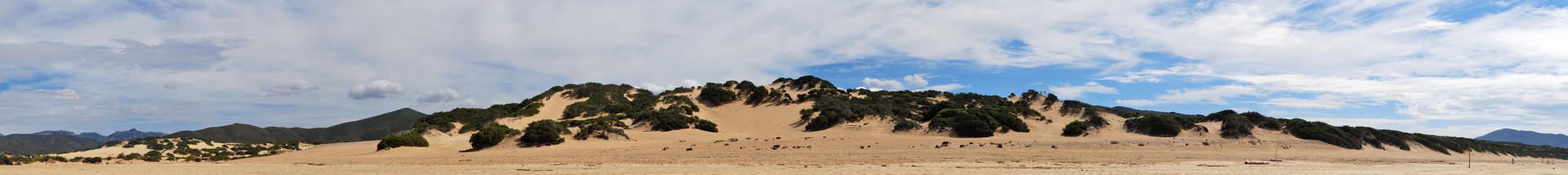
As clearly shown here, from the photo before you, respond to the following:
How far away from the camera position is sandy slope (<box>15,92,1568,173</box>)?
55.5 feet

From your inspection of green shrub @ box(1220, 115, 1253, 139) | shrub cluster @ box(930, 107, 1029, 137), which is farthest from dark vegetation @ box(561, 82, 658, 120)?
green shrub @ box(1220, 115, 1253, 139)

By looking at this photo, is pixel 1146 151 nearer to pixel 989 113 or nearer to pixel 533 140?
pixel 989 113

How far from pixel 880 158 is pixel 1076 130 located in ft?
60.7

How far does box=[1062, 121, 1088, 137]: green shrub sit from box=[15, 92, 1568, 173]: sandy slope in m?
0.62

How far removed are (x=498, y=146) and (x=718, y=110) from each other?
110 ft

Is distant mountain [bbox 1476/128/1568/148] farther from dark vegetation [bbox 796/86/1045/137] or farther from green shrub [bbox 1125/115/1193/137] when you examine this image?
green shrub [bbox 1125/115/1193/137]

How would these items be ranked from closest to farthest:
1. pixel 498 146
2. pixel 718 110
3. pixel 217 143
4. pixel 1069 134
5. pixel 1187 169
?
pixel 1187 169 → pixel 498 146 → pixel 1069 134 → pixel 217 143 → pixel 718 110

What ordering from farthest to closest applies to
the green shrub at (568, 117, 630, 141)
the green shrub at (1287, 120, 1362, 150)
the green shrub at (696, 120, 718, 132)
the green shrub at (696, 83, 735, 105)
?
the green shrub at (696, 83, 735, 105)
the green shrub at (696, 120, 718, 132)
the green shrub at (568, 117, 630, 141)
the green shrub at (1287, 120, 1362, 150)

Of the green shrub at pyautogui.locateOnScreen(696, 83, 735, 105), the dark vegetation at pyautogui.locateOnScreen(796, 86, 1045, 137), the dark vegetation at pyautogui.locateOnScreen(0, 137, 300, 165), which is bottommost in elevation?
the dark vegetation at pyautogui.locateOnScreen(0, 137, 300, 165)

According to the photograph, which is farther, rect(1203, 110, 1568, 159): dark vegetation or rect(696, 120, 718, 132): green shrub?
rect(696, 120, 718, 132): green shrub

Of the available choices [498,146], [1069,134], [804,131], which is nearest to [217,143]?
[498,146]

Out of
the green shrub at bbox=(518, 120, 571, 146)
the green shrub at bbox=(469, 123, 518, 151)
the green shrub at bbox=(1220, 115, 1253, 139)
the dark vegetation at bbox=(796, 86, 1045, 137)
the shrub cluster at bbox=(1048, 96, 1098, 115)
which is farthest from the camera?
the shrub cluster at bbox=(1048, 96, 1098, 115)

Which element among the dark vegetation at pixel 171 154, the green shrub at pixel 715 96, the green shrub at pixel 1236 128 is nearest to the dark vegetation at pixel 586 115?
the green shrub at pixel 715 96

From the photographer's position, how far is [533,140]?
98.2 ft
